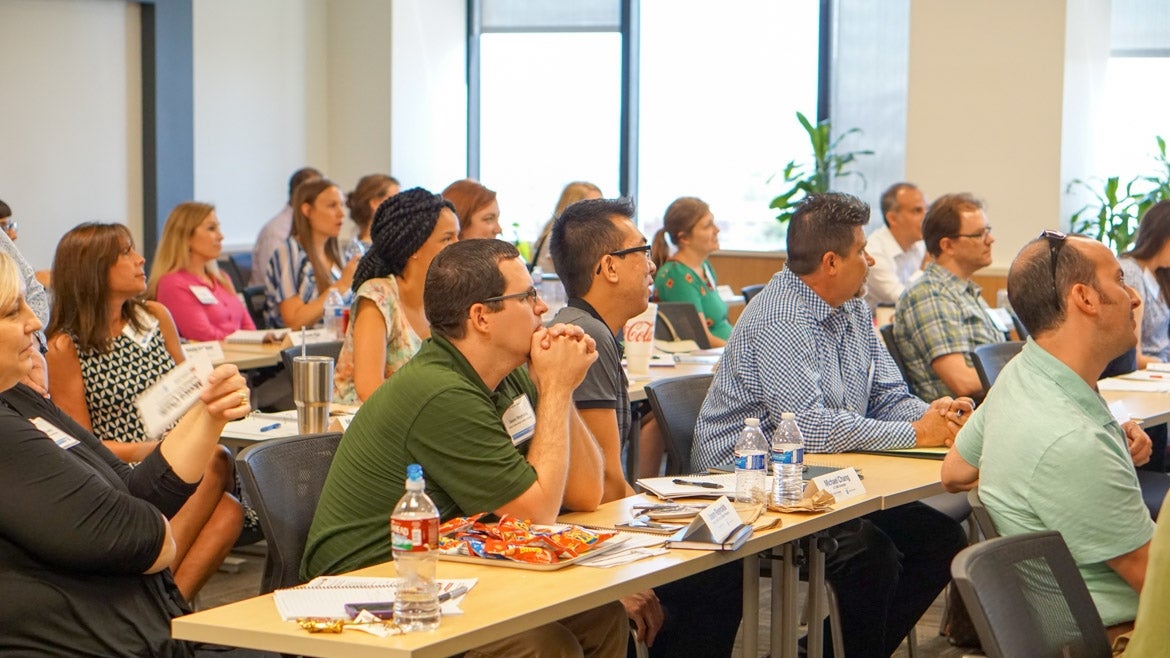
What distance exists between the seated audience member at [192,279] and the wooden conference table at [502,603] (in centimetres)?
379

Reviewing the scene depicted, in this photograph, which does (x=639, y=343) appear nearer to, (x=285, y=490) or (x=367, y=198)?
(x=285, y=490)

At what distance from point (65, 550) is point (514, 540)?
0.76 metres

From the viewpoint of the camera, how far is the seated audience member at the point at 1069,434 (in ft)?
7.78

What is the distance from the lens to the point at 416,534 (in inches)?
82.2

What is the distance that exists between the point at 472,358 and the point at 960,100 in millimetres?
6985

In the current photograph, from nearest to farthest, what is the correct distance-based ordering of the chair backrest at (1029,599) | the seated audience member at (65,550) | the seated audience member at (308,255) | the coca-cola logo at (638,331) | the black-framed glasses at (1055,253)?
the chair backrest at (1029,599) → the seated audience member at (65,550) → the black-framed glasses at (1055,253) → the coca-cola logo at (638,331) → the seated audience member at (308,255)

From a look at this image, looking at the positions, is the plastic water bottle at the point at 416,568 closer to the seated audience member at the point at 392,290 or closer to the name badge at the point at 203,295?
the seated audience member at the point at 392,290

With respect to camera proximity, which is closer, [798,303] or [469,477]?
[469,477]

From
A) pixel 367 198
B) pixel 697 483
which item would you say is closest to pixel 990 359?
pixel 697 483

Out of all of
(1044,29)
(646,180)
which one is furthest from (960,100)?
(646,180)

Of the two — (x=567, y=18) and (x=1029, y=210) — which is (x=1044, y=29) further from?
(x=567, y=18)

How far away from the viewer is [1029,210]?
350 inches

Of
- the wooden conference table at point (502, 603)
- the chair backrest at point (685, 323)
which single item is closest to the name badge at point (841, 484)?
the wooden conference table at point (502, 603)

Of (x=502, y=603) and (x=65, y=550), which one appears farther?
(x=65, y=550)
